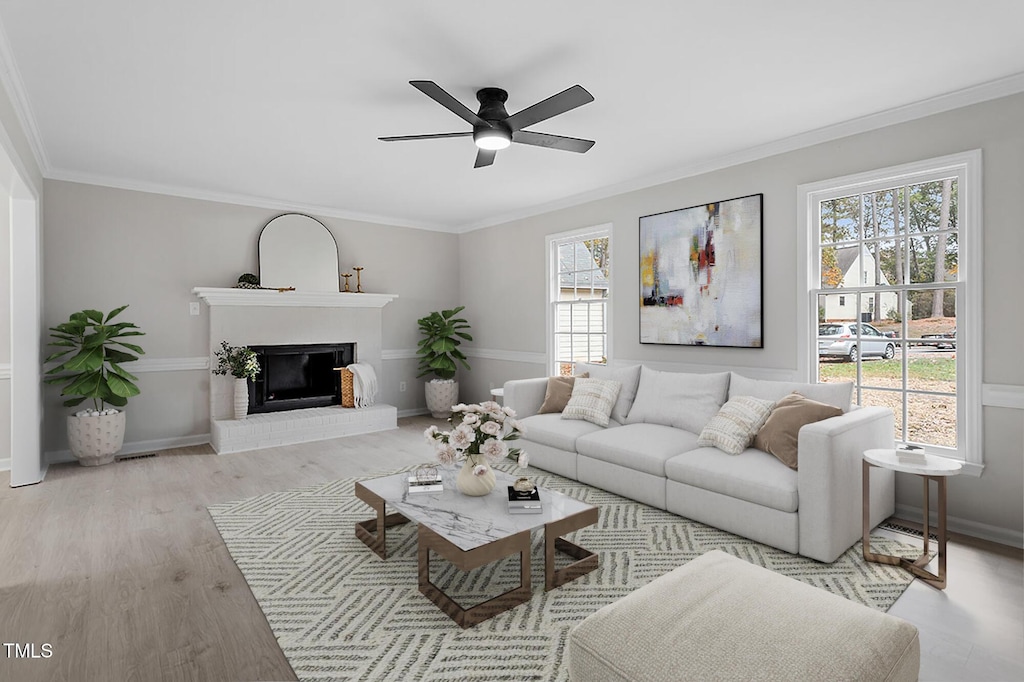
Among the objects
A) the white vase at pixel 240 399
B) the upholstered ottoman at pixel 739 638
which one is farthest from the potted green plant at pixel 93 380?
the upholstered ottoman at pixel 739 638

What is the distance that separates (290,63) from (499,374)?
4.45m

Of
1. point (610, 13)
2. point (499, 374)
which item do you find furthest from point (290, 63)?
point (499, 374)

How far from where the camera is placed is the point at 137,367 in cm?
507

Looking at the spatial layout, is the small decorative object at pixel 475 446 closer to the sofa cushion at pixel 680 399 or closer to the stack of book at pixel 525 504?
the stack of book at pixel 525 504

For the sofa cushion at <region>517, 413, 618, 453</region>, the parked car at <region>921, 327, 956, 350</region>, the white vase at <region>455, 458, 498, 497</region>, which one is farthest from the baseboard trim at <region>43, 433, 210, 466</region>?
the parked car at <region>921, 327, 956, 350</region>

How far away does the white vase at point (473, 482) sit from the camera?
2727mm

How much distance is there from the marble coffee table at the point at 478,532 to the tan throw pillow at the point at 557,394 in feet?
5.71

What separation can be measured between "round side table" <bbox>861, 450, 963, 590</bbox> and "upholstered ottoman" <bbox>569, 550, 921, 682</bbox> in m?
1.36

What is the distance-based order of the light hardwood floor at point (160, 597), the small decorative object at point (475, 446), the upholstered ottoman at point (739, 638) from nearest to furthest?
the upholstered ottoman at point (739, 638) < the light hardwood floor at point (160, 597) < the small decorative object at point (475, 446)

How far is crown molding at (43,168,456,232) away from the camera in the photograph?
4738 millimetres

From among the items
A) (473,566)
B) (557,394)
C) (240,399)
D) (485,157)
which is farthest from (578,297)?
(473,566)

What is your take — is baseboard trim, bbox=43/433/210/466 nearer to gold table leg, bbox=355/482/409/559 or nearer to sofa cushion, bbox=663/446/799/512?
gold table leg, bbox=355/482/409/559

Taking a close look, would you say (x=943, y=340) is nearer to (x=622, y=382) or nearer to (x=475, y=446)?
(x=622, y=382)

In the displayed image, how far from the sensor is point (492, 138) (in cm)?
301
